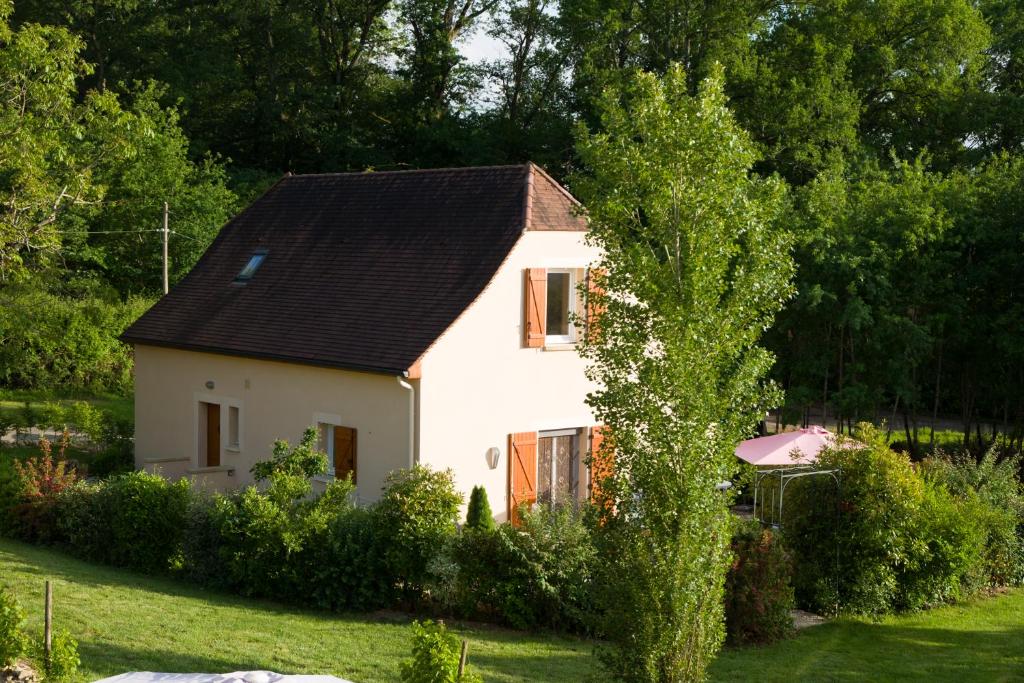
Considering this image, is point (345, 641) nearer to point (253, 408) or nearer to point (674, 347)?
point (674, 347)

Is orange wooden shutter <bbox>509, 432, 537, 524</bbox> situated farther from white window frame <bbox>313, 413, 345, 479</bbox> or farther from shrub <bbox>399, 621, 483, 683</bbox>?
shrub <bbox>399, 621, 483, 683</bbox>

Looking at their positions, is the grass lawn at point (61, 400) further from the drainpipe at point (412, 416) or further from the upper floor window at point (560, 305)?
the upper floor window at point (560, 305)

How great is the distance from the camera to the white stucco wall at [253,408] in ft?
59.1

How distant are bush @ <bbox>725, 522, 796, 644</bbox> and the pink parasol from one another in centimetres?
341

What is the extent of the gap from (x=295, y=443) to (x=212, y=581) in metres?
4.78

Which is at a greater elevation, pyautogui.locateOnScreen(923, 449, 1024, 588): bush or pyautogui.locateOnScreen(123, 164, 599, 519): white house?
pyautogui.locateOnScreen(123, 164, 599, 519): white house

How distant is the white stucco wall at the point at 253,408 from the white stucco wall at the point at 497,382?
636 mm

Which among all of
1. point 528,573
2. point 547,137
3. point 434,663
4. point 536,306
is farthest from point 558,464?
point 547,137

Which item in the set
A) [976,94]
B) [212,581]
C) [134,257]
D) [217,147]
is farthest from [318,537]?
[217,147]

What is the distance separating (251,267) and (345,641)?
12008mm

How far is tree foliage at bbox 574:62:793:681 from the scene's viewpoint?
912cm

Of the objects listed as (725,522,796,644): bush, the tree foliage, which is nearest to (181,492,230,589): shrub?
(725,522,796,644): bush

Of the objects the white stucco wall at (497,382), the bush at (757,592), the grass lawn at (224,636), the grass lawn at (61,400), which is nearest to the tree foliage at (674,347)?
the grass lawn at (224,636)

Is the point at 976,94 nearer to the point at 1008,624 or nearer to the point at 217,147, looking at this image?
the point at 1008,624
